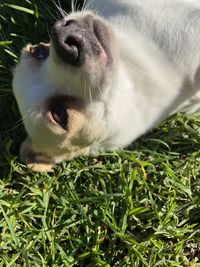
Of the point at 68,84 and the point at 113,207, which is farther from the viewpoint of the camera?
the point at 113,207

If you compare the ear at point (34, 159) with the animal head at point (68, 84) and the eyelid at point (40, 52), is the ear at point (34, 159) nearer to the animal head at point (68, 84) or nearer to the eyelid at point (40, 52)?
the animal head at point (68, 84)

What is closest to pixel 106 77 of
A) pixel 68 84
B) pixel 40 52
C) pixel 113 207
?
pixel 68 84

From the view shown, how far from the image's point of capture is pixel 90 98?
3.04m

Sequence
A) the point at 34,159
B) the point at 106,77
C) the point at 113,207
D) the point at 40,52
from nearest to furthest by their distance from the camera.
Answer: the point at 106,77 → the point at 40,52 → the point at 34,159 → the point at 113,207

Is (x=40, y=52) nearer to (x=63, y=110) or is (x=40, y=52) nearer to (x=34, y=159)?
(x=63, y=110)

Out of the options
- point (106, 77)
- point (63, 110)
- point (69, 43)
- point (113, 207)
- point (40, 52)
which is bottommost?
point (113, 207)

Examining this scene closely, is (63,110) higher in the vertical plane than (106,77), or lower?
lower

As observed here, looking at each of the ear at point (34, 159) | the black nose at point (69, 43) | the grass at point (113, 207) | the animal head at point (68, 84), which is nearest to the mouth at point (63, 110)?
the animal head at point (68, 84)

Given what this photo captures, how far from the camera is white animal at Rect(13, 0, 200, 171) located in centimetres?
295

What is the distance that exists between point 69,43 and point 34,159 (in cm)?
113

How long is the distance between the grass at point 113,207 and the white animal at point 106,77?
0.37 m

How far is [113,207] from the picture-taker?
395 centimetres

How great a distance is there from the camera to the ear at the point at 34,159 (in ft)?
11.8

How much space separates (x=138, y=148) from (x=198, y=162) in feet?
1.59
